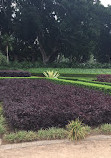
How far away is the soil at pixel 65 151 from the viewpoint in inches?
127

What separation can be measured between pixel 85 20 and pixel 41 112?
2625 cm

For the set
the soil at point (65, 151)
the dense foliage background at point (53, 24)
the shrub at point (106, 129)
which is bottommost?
the soil at point (65, 151)

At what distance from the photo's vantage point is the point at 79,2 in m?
26.9

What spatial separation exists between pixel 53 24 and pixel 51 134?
90.4ft

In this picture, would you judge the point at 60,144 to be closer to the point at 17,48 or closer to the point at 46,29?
the point at 46,29

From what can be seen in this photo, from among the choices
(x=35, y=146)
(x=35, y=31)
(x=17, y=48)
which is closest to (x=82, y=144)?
(x=35, y=146)

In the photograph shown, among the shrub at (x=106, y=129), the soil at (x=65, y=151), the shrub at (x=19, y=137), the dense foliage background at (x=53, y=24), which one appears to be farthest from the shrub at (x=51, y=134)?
the dense foliage background at (x=53, y=24)

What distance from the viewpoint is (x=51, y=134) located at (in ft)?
12.8

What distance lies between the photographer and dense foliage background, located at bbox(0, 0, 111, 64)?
2733 centimetres

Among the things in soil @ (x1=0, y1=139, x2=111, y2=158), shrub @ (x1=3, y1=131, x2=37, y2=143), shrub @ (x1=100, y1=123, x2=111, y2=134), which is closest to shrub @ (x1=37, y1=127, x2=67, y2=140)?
shrub @ (x1=3, y1=131, x2=37, y2=143)

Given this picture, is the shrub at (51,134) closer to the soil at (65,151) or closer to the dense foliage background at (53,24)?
the soil at (65,151)

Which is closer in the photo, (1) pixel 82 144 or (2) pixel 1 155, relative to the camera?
(2) pixel 1 155

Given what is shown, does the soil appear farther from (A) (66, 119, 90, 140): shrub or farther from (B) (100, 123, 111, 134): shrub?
(B) (100, 123, 111, 134): shrub

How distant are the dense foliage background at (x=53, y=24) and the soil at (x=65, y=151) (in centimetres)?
2502
